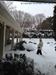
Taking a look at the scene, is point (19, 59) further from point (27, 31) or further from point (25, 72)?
point (27, 31)

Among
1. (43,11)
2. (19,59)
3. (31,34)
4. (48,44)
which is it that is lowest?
(19,59)

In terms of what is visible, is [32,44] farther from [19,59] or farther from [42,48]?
[19,59]

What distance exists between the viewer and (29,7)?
11.0ft

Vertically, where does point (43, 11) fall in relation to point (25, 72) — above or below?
above

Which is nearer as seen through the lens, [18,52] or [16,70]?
[16,70]

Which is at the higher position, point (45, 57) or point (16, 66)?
point (45, 57)

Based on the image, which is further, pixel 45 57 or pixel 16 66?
pixel 45 57

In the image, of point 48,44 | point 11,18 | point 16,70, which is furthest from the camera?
point 11,18

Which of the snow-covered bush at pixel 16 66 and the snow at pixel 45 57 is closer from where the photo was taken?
the snow-covered bush at pixel 16 66

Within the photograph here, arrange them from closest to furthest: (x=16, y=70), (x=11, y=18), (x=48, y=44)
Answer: (x=16, y=70)
(x=48, y=44)
(x=11, y=18)

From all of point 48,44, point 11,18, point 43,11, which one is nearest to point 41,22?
point 43,11

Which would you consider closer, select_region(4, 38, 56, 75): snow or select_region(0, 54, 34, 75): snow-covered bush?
select_region(0, 54, 34, 75): snow-covered bush

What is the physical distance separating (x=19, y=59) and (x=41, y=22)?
0.94 metres

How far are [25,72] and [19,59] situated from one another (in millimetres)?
293
